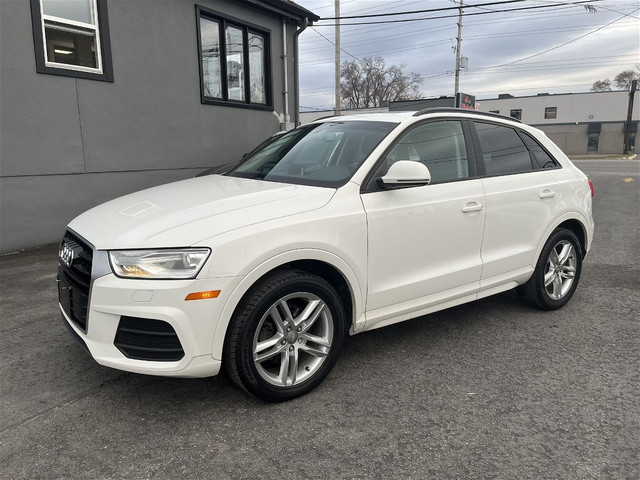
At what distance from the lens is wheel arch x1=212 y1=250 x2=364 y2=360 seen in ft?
8.38

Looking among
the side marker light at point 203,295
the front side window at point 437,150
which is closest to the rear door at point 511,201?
the front side window at point 437,150

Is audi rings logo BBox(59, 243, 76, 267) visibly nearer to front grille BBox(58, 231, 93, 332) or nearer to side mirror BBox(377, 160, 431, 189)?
front grille BBox(58, 231, 93, 332)

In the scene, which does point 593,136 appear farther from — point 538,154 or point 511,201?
point 511,201

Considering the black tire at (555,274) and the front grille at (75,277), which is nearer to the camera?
the front grille at (75,277)

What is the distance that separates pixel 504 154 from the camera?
414 cm

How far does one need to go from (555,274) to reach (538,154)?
1106 millimetres

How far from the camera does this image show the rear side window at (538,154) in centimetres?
439

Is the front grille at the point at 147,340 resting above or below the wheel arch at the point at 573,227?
below

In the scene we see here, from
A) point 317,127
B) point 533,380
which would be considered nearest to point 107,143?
point 317,127

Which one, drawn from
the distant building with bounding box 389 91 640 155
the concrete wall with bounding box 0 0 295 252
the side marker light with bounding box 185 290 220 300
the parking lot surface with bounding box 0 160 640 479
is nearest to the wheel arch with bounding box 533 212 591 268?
the parking lot surface with bounding box 0 160 640 479

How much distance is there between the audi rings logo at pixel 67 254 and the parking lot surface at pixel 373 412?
2.62ft

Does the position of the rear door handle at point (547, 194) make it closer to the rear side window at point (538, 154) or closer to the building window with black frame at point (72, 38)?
the rear side window at point (538, 154)

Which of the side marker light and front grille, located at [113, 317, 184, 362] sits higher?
the side marker light

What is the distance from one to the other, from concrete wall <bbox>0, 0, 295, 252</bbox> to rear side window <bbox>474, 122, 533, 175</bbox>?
234 inches
